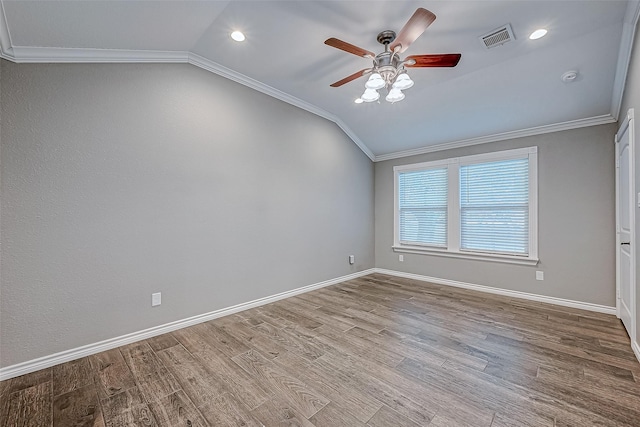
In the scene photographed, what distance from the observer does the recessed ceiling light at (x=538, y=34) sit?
233cm

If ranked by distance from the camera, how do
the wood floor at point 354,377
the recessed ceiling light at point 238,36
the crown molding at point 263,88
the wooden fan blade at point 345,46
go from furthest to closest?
the crown molding at point 263,88 → the recessed ceiling light at point 238,36 → the wooden fan blade at point 345,46 → the wood floor at point 354,377

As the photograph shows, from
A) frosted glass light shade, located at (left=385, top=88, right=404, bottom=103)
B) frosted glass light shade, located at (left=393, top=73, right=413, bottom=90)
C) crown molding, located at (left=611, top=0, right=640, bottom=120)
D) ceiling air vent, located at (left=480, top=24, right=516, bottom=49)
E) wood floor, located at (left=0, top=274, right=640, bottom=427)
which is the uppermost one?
ceiling air vent, located at (left=480, top=24, right=516, bottom=49)

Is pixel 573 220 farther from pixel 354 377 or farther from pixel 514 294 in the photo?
pixel 354 377

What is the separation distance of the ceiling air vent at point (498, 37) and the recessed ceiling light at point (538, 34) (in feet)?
0.47

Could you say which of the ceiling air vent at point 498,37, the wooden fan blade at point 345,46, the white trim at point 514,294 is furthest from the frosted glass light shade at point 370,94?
the white trim at point 514,294

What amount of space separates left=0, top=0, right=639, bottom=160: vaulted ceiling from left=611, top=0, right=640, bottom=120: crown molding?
0.01m

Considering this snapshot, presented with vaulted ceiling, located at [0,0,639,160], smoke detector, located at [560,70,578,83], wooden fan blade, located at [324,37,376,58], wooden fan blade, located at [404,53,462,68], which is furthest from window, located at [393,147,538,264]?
wooden fan blade, located at [324,37,376,58]

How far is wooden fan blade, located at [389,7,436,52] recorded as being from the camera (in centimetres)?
167

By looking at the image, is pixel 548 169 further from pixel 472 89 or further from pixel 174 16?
pixel 174 16

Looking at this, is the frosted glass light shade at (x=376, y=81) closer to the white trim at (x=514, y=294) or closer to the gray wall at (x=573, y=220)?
the gray wall at (x=573, y=220)

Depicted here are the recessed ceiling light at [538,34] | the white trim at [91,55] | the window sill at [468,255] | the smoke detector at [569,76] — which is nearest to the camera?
the white trim at [91,55]

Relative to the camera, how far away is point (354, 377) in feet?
6.48

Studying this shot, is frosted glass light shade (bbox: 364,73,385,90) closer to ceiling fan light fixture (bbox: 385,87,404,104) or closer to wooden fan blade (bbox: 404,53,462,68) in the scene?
ceiling fan light fixture (bbox: 385,87,404,104)

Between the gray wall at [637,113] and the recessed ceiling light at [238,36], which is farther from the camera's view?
the recessed ceiling light at [238,36]
